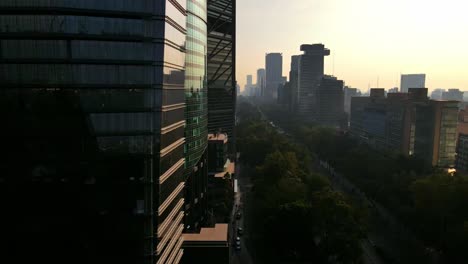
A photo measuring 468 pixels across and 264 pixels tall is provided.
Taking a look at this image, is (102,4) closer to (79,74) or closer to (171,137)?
(79,74)

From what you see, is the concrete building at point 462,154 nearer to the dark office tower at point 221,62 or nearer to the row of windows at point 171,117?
the dark office tower at point 221,62

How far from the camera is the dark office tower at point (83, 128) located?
79.9ft

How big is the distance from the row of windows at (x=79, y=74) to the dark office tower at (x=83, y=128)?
6cm

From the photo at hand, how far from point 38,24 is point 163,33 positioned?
25.3 feet

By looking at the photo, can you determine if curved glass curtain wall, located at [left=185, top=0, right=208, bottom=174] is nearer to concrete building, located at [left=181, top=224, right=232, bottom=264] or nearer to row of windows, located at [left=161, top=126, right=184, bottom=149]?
concrete building, located at [left=181, top=224, right=232, bottom=264]

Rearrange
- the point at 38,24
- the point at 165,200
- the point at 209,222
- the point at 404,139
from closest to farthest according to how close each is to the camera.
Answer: the point at 38,24 → the point at 165,200 → the point at 209,222 → the point at 404,139

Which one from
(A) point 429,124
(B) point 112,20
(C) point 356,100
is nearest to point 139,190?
(B) point 112,20

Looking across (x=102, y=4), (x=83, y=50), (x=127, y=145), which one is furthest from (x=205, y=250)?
(x=102, y=4)

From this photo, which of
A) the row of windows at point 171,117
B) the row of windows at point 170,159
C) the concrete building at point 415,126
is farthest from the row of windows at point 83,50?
the concrete building at point 415,126

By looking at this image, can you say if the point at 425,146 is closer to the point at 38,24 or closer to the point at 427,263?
the point at 427,263

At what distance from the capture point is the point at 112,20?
25391 mm

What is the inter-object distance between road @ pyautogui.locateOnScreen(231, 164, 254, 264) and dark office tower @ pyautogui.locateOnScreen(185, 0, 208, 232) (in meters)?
6.75

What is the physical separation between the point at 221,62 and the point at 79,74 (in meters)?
70.3

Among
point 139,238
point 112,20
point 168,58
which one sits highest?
point 112,20
